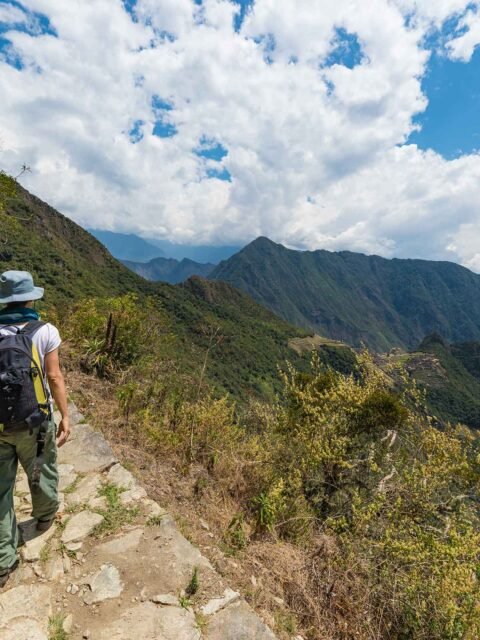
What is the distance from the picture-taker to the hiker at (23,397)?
288cm

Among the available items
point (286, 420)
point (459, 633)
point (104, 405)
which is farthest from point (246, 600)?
point (286, 420)

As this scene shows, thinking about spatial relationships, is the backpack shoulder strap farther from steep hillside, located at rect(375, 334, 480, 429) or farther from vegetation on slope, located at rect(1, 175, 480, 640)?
steep hillside, located at rect(375, 334, 480, 429)

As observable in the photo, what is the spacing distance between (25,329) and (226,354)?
318 feet

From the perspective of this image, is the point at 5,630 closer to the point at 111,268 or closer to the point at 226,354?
the point at 226,354

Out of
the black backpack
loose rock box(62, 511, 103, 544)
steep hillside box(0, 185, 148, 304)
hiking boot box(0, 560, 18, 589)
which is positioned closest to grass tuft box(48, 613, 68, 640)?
hiking boot box(0, 560, 18, 589)

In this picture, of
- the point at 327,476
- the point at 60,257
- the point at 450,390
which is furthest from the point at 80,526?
the point at 450,390

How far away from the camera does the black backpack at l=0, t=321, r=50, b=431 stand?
2.85m

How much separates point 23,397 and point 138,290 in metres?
119

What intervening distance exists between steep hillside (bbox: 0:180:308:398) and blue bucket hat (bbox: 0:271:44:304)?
57584 mm

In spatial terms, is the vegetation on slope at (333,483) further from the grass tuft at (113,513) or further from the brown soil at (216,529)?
the grass tuft at (113,513)

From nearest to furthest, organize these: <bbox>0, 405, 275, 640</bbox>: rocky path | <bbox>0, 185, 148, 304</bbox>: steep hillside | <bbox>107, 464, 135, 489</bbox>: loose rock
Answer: <bbox>0, 405, 275, 640</bbox>: rocky path → <bbox>107, 464, 135, 489</bbox>: loose rock → <bbox>0, 185, 148, 304</bbox>: steep hillside

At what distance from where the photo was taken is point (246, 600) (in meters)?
3.14

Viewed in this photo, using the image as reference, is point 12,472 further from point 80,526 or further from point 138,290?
point 138,290

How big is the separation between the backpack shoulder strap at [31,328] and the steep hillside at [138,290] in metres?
57.6
